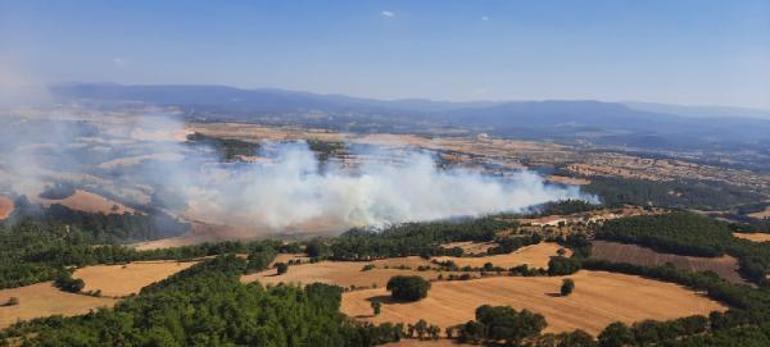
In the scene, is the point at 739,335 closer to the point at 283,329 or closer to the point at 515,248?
the point at 283,329

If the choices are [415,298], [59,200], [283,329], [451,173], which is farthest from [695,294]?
[451,173]

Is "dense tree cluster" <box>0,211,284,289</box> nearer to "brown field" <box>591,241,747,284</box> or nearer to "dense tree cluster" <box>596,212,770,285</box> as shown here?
"brown field" <box>591,241,747,284</box>

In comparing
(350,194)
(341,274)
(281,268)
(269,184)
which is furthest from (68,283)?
(269,184)

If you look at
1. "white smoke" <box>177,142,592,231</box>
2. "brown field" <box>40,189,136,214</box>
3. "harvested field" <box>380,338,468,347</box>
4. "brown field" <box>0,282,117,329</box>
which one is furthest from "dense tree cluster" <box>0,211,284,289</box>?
"harvested field" <box>380,338,468,347</box>

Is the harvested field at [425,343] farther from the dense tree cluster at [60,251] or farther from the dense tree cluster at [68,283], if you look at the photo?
the dense tree cluster at [68,283]

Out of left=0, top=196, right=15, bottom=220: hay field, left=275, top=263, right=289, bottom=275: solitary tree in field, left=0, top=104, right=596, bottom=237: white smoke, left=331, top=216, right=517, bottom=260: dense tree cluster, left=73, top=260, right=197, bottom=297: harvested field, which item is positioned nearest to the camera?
left=73, top=260, right=197, bottom=297: harvested field

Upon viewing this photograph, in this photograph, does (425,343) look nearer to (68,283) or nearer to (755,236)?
(68,283)

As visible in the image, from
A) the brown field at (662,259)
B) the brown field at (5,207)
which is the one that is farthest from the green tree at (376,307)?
the brown field at (5,207)
